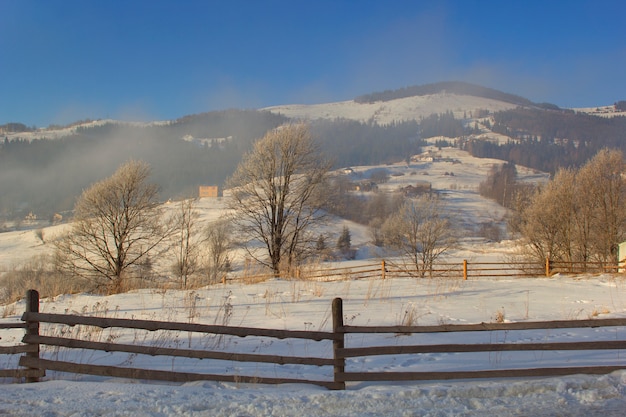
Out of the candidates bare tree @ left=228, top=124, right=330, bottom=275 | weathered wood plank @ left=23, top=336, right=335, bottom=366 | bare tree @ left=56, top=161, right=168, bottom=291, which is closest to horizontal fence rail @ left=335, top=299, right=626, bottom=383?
weathered wood plank @ left=23, top=336, right=335, bottom=366

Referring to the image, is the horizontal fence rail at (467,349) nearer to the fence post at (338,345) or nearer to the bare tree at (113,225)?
the fence post at (338,345)

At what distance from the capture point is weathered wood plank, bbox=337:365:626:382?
5.39 m

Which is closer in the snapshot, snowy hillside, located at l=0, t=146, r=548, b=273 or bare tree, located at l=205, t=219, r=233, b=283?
bare tree, located at l=205, t=219, r=233, b=283

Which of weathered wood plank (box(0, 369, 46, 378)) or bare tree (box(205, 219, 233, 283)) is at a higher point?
weathered wood plank (box(0, 369, 46, 378))

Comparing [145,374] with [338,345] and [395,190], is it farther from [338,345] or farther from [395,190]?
[395,190]

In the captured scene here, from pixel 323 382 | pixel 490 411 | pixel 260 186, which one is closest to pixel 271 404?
pixel 323 382

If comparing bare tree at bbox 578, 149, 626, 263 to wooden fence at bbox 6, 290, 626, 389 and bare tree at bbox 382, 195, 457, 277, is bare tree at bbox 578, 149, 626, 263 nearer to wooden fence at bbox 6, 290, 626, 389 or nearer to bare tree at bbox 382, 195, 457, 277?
bare tree at bbox 382, 195, 457, 277

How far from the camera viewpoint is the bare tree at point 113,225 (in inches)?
1022

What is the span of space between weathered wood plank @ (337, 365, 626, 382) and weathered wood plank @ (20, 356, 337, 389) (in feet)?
1.29

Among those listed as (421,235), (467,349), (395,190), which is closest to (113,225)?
(467,349)

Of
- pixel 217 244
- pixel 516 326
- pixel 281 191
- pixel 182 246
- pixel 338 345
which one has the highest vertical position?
pixel 281 191

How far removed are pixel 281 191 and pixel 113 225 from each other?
1064 centimetres

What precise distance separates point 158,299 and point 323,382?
905 centimetres

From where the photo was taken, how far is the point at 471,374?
18.0 ft
